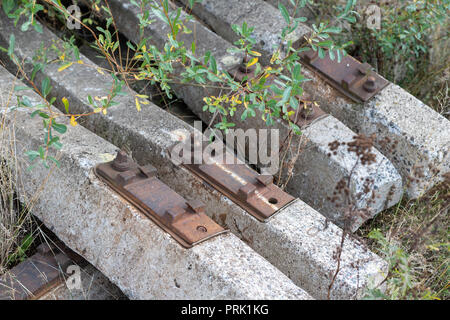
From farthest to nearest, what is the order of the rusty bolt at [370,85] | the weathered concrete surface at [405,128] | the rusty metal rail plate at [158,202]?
the rusty bolt at [370,85] → the weathered concrete surface at [405,128] → the rusty metal rail plate at [158,202]

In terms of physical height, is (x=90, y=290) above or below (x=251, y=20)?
below

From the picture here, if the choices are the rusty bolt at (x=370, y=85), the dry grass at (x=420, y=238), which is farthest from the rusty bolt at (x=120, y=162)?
the rusty bolt at (x=370, y=85)

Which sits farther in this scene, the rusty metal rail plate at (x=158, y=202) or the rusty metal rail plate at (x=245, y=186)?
the rusty metal rail plate at (x=245, y=186)

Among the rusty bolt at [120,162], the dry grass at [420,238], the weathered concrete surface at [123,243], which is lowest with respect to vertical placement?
the dry grass at [420,238]

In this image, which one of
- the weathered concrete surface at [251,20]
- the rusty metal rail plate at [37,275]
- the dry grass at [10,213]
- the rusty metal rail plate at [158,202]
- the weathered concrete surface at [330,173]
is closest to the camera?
the rusty metal rail plate at [158,202]

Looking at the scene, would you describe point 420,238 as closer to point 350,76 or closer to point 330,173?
point 330,173

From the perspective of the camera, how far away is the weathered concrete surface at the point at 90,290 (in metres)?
2.61

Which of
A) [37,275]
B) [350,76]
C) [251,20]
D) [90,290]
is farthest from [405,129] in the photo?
[37,275]

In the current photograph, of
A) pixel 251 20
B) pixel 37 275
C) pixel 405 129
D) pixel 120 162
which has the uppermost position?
pixel 251 20

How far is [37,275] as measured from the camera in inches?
103

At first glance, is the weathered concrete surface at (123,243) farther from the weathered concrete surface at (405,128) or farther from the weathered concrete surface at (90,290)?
the weathered concrete surface at (405,128)

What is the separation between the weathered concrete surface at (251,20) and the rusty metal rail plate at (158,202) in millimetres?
1366

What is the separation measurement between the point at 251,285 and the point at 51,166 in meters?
1.15

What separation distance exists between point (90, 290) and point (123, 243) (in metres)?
0.38
